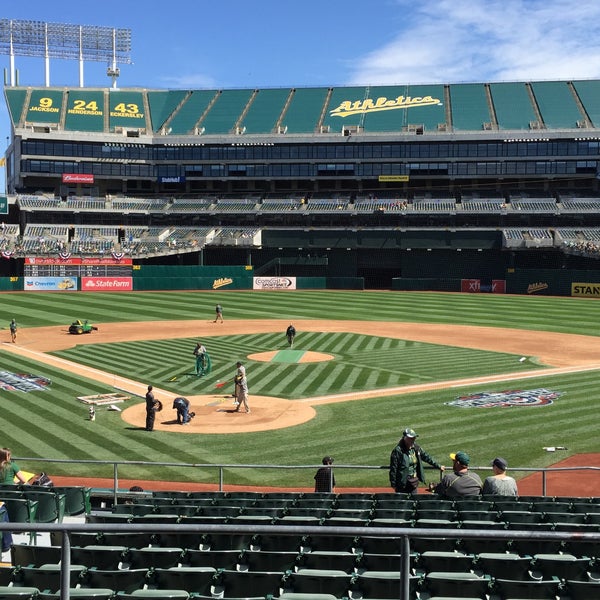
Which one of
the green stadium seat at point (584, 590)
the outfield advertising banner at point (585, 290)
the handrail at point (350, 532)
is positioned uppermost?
the outfield advertising banner at point (585, 290)

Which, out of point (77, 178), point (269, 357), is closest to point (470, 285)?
point (269, 357)

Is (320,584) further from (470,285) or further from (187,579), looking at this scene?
(470,285)

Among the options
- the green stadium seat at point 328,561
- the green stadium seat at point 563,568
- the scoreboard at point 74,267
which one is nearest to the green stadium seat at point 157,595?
the green stadium seat at point 328,561

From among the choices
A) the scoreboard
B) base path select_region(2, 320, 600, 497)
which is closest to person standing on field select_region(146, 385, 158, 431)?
base path select_region(2, 320, 600, 497)

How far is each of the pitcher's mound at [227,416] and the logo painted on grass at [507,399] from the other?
19.9 feet

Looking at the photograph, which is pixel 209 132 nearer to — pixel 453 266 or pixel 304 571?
pixel 453 266

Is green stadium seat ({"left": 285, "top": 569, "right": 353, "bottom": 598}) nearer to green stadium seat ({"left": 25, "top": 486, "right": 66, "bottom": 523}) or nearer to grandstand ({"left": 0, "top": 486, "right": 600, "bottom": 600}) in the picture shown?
grandstand ({"left": 0, "top": 486, "right": 600, "bottom": 600})

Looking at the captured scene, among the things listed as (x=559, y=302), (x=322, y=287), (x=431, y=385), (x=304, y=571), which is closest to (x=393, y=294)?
(x=322, y=287)

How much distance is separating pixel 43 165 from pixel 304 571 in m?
99.6

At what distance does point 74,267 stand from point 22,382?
169 feet

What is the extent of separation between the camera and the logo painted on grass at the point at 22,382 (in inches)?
1086

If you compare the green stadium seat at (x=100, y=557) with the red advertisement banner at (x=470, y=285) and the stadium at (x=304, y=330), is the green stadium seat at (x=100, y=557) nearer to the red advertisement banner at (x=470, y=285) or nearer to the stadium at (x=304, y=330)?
the stadium at (x=304, y=330)

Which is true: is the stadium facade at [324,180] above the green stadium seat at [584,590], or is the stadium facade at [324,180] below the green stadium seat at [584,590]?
above

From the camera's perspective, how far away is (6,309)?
57469mm
